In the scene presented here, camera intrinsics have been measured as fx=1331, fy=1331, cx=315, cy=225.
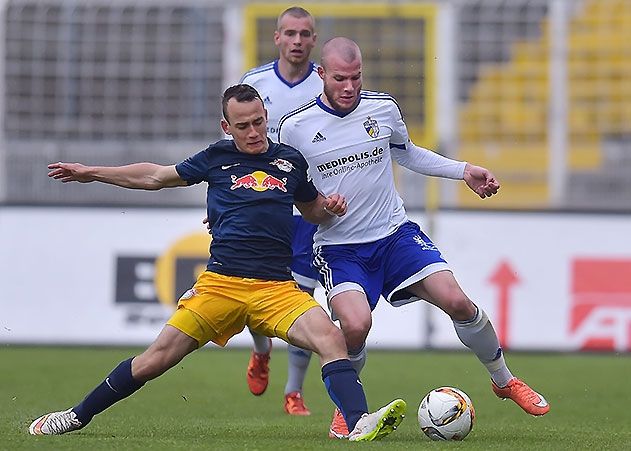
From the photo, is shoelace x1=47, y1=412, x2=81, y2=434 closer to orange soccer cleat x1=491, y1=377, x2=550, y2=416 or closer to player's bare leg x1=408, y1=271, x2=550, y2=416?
player's bare leg x1=408, y1=271, x2=550, y2=416

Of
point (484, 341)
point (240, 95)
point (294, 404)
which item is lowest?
point (294, 404)

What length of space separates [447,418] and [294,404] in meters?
2.26

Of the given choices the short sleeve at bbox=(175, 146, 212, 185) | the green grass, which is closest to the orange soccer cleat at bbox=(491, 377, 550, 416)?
the green grass

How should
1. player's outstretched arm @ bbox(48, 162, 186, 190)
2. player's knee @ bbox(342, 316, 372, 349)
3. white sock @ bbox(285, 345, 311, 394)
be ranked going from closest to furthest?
1. player's outstretched arm @ bbox(48, 162, 186, 190)
2. player's knee @ bbox(342, 316, 372, 349)
3. white sock @ bbox(285, 345, 311, 394)

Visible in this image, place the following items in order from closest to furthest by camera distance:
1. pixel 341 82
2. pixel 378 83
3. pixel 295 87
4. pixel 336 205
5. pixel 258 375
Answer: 1. pixel 336 205
2. pixel 341 82
3. pixel 295 87
4. pixel 258 375
5. pixel 378 83

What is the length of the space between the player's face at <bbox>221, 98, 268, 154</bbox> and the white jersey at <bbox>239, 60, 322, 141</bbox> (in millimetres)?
1837

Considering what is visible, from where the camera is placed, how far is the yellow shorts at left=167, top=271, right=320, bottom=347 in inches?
261

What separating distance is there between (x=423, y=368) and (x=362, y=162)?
4600 mm

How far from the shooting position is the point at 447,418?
6.66 metres

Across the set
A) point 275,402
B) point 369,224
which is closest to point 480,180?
point 369,224

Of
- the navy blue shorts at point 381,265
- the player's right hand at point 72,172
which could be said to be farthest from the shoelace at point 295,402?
the player's right hand at point 72,172

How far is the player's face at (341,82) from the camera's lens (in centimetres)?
709

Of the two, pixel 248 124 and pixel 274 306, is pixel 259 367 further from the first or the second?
pixel 248 124

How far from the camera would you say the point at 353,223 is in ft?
24.4
